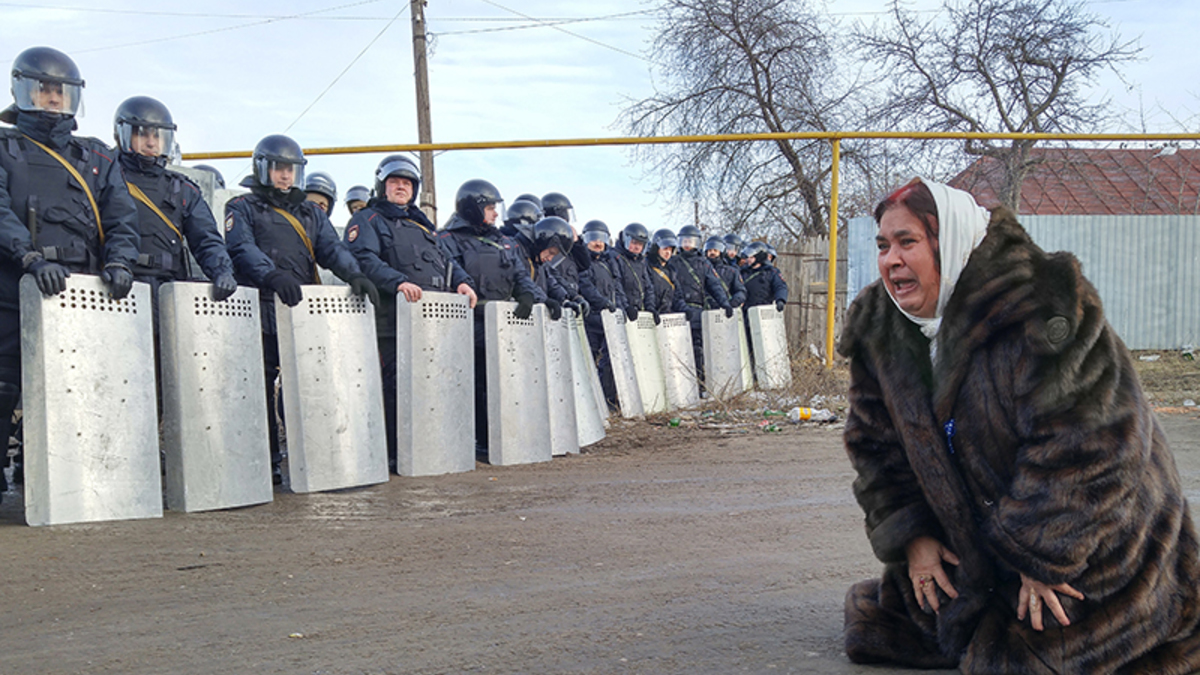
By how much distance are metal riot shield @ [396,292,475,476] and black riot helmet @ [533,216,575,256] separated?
3.12 metres

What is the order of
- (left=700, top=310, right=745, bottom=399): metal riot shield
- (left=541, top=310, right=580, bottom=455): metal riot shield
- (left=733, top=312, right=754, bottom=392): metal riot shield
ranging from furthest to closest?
(left=733, top=312, right=754, bottom=392): metal riot shield → (left=700, top=310, right=745, bottom=399): metal riot shield → (left=541, top=310, right=580, bottom=455): metal riot shield

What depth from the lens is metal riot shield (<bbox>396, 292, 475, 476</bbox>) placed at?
688 cm

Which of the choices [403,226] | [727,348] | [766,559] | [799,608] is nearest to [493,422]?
[403,226]

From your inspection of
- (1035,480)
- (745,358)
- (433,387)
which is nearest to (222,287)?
(433,387)

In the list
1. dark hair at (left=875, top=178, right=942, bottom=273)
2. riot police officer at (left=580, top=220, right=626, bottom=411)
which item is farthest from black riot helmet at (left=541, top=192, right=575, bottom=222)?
dark hair at (left=875, top=178, right=942, bottom=273)

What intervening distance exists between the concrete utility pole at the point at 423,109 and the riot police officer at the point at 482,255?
22.3 feet

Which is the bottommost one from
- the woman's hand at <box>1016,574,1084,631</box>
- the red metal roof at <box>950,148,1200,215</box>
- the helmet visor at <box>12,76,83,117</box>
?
the woman's hand at <box>1016,574,1084,631</box>

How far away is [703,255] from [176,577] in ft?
39.1

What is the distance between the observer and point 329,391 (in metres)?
6.21

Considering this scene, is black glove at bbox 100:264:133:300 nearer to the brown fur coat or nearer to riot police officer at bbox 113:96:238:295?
riot police officer at bbox 113:96:238:295

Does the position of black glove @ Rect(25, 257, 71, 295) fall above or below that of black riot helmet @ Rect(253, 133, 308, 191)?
below

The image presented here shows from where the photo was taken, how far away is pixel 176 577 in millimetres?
4078

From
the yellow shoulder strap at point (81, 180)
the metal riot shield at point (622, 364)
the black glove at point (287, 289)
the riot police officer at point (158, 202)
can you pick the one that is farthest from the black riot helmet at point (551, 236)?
the yellow shoulder strap at point (81, 180)

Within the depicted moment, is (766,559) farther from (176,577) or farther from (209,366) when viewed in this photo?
(209,366)
